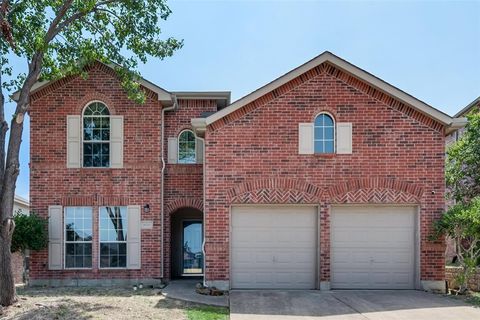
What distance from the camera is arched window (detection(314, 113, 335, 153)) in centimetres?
1225

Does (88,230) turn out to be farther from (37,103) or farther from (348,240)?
(348,240)

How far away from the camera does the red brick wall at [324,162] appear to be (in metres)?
12.1

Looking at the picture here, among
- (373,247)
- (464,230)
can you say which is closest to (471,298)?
(464,230)

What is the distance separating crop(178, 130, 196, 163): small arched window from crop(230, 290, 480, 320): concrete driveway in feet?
15.3

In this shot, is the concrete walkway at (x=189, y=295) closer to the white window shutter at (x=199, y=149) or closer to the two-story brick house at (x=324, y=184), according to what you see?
the two-story brick house at (x=324, y=184)

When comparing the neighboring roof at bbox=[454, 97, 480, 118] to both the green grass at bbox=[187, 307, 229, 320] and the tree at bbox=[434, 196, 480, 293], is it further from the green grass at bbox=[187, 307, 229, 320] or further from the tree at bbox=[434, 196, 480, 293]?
the green grass at bbox=[187, 307, 229, 320]

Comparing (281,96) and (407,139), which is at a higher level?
(281,96)

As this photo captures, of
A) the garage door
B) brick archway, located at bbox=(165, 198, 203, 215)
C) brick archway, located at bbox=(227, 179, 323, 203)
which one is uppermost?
brick archway, located at bbox=(227, 179, 323, 203)

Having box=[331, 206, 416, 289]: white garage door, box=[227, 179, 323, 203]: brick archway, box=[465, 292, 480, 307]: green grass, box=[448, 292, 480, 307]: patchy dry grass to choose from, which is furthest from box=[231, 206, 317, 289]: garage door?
box=[465, 292, 480, 307]: green grass

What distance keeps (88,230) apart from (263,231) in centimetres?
544

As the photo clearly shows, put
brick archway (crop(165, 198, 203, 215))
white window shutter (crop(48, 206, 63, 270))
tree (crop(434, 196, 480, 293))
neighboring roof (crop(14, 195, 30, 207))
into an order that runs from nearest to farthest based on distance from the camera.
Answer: tree (crop(434, 196, 480, 293)), white window shutter (crop(48, 206, 63, 270)), brick archway (crop(165, 198, 203, 215)), neighboring roof (crop(14, 195, 30, 207))

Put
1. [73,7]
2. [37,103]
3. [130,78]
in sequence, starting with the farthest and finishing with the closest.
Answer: [37,103] → [130,78] → [73,7]

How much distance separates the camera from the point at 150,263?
13.2 meters

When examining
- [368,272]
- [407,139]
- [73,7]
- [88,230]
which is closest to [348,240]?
[368,272]
